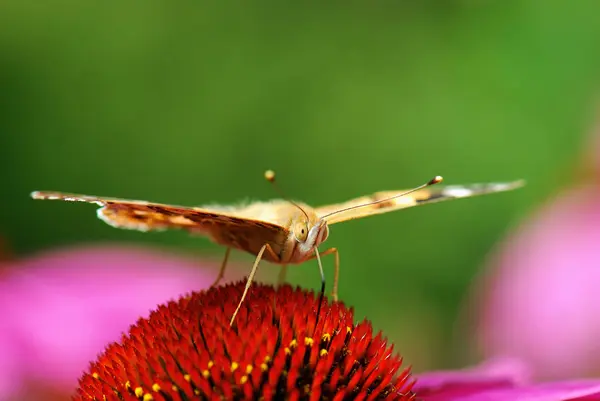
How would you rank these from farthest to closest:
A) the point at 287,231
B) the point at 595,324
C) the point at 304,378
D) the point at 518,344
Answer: the point at 518,344
the point at 595,324
the point at 287,231
the point at 304,378

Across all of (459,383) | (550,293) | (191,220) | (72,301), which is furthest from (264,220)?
(550,293)

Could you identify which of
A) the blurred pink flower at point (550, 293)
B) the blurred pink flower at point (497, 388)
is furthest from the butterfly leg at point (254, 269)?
the blurred pink flower at point (550, 293)

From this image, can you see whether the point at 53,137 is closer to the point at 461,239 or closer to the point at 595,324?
the point at 461,239

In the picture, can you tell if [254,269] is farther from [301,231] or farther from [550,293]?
[550,293]

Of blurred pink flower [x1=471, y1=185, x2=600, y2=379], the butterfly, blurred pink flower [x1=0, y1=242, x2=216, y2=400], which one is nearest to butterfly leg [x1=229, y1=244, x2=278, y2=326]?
the butterfly

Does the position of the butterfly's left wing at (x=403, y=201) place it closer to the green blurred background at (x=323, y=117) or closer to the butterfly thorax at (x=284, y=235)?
the butterfly thorax at (x=284, y=235)

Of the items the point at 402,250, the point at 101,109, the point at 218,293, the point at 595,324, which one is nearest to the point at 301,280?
the point at 402,250
